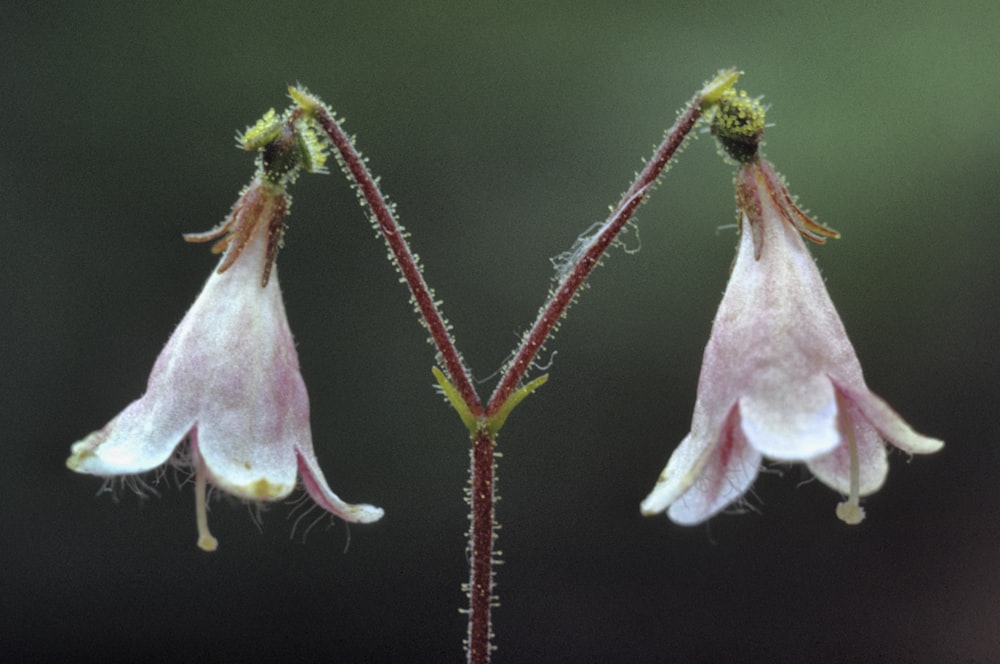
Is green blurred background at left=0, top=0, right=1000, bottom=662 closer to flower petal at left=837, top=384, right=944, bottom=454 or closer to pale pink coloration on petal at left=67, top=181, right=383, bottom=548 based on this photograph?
pale pink coloration on petal at left=67, top=181, right=383, bottom=548

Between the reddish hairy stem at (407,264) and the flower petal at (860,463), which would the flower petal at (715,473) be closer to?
the flower petal at (860,463)

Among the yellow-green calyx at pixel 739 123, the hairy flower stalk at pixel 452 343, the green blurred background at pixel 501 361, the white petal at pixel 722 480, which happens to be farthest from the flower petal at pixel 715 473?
the green blurred background at pixel 501 361

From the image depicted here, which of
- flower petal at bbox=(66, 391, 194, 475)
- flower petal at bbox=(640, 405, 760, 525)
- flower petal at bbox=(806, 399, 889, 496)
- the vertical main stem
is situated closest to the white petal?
flower petal at bbox=(640, 405, 760, 525)

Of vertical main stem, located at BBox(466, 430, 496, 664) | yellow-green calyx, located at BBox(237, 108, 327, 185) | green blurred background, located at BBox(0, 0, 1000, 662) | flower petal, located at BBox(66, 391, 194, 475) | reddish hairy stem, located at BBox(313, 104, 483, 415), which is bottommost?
vertical main stem, located at BBox(466, 430, 496, 664)

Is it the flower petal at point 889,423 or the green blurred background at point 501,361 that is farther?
the green blurred background at point 501,361

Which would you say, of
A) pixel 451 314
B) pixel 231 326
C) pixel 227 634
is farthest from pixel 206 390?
pixel 227 634

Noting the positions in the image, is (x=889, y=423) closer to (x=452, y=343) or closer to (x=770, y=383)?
(x=770, y=383)

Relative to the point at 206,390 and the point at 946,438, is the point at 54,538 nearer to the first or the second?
the point at 206,390
